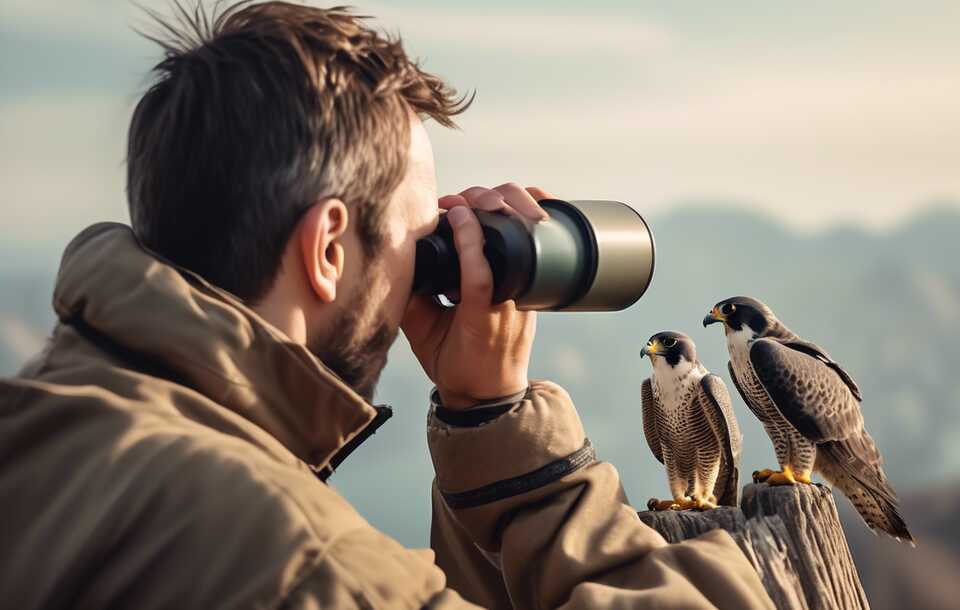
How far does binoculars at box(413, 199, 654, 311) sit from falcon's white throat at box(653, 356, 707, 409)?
164cm

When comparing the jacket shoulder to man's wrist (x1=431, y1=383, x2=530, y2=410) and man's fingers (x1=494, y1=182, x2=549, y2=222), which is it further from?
man's fingers (x1=494, y1=182, x2=549, y2=222)

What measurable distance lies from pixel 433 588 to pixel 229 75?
2.91 feet

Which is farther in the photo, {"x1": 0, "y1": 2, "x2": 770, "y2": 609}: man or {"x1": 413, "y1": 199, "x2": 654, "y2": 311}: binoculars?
{"x1": 413, "y1": 199, "x2": 654, "y2": 311}: binoculars

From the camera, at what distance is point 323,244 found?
195cm

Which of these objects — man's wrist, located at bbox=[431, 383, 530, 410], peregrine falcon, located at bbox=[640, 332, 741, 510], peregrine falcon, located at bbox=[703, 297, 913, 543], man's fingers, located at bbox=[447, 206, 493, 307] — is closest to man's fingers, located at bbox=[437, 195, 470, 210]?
man's fingers, located at bbox=[447, 206, 493, 307]

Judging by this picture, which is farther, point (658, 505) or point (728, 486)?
point (728, 486)

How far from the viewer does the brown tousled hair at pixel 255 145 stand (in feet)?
6.35

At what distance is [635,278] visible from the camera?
2.67 m

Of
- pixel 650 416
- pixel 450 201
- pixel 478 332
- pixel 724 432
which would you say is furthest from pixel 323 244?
pixel 650 416

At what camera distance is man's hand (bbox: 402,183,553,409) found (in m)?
2.44

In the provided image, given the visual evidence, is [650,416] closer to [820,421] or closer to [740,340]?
[740,340]

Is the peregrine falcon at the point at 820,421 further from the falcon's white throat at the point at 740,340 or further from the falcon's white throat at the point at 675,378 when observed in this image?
the falcon's white throat at the point at 675,378

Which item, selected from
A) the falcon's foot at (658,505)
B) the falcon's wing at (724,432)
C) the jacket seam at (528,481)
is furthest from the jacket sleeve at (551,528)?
the falcon's wing at (724,432)

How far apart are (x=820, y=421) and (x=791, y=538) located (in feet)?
3.27
